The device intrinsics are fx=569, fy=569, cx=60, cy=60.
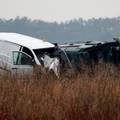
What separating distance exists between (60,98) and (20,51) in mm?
7540

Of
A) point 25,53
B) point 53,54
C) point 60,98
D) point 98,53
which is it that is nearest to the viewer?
point 60,98

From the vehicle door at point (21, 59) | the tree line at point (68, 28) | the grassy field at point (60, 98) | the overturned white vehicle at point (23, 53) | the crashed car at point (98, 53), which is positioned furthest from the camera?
the tree line at point (68, 28)

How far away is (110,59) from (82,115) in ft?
31.3

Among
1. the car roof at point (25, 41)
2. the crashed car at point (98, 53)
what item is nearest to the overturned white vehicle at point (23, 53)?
the car roof at point (25, 41)

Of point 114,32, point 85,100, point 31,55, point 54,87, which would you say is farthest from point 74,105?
point 114,32

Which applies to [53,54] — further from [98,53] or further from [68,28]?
[68,28]

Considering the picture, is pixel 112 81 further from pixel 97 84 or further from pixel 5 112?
pixel 5 112

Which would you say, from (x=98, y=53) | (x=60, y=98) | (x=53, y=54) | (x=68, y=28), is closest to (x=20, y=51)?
(x=53, y=54)

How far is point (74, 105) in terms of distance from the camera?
8938mm

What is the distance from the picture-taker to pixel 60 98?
9.23 meters

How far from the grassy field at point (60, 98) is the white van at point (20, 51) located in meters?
5.66

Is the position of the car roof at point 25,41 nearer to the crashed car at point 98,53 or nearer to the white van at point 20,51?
the white van at point 20,51

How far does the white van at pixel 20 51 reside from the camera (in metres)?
16.4

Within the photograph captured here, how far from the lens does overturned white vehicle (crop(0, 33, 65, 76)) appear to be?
53.5ft
